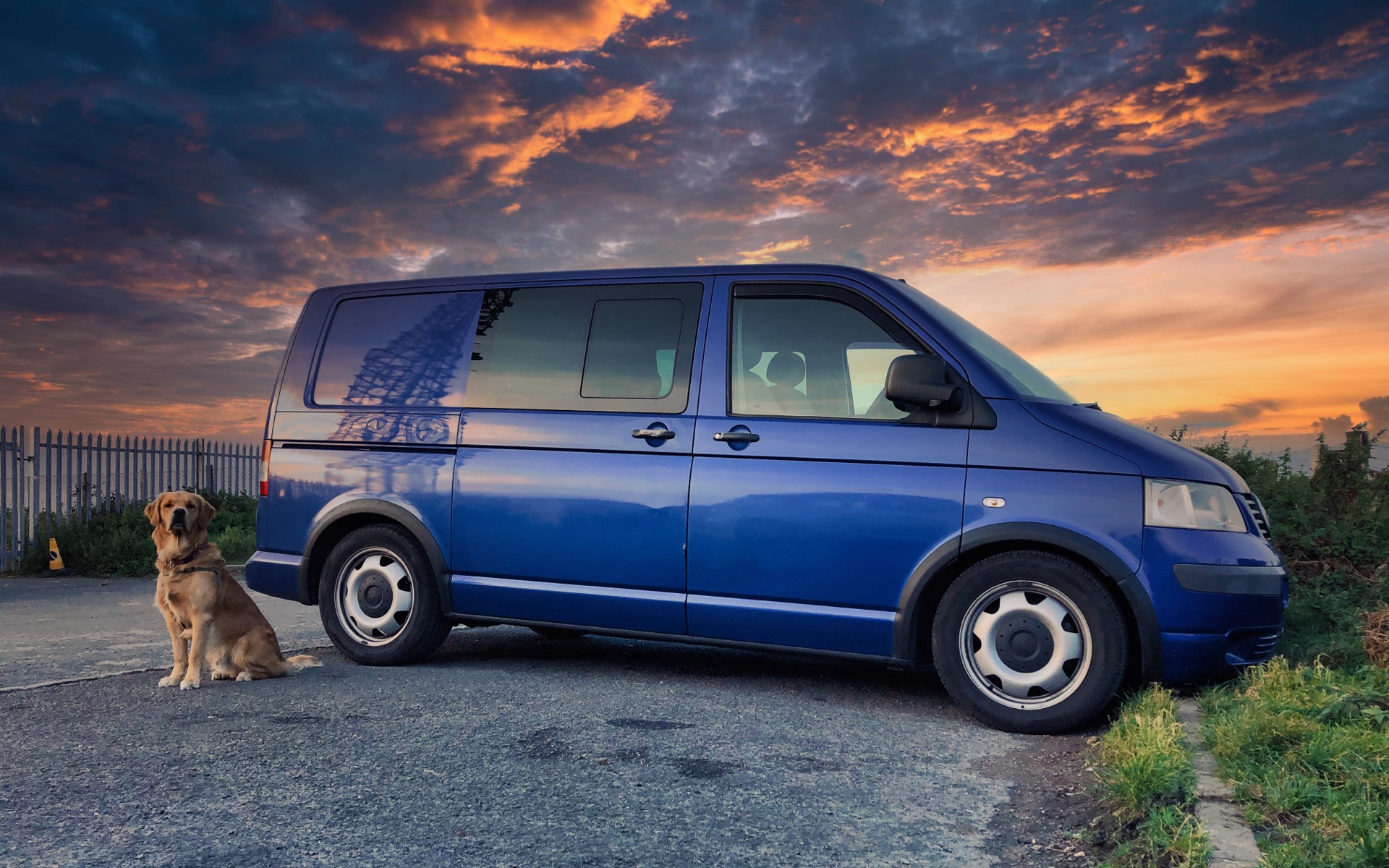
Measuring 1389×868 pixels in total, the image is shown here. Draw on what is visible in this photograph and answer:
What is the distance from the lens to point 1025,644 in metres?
4.57

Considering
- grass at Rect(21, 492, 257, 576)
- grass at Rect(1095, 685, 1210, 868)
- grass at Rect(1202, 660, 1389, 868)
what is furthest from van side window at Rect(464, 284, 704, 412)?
grass at Rect(21, 492, 257, 576)

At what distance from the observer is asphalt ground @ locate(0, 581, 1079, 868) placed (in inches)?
124

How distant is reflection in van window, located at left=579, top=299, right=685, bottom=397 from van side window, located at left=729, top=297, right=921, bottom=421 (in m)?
0.37

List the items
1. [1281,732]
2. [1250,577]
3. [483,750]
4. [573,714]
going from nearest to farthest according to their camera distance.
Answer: [1281,732] < [483,750] < [1250,577] < [573,714]

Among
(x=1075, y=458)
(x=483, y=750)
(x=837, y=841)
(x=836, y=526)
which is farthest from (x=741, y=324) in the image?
(x=837, y=841)

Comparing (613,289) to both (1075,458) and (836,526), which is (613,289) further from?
(1075,458)

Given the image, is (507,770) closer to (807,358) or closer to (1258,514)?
(807,358)

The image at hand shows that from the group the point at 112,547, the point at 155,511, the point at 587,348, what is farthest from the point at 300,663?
the point at 112,547

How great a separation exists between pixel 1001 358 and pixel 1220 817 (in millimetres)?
2580

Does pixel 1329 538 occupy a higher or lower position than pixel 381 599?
higher

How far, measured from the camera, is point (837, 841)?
126 inches

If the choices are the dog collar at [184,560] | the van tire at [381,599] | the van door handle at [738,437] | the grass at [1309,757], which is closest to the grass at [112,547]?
the van tire at [381,599]

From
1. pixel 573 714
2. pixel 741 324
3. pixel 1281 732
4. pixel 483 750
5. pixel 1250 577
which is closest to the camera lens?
pixel 1281 732

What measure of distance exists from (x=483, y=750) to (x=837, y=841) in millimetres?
1637
